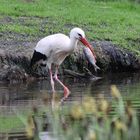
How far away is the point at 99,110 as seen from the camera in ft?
18.0

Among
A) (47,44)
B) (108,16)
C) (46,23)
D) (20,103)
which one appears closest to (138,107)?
(20,103)

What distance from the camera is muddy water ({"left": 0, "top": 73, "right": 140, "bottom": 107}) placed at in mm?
12153

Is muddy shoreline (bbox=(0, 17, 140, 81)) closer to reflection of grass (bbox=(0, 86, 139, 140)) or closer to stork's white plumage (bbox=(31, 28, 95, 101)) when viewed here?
stork's white plumage (bbox=(31, 28, 95, 101))

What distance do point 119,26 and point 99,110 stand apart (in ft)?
48.7

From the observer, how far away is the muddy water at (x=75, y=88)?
1215 cm

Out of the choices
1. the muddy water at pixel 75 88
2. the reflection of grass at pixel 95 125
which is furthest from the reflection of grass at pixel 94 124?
the muddy water at pixel 75 88

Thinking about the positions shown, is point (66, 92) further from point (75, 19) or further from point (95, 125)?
point (95, 125)

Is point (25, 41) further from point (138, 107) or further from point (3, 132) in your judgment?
point (3, 132)

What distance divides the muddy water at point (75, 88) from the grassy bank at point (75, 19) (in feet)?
7.06

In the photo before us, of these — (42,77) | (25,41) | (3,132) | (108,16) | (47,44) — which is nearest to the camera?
(3,132)

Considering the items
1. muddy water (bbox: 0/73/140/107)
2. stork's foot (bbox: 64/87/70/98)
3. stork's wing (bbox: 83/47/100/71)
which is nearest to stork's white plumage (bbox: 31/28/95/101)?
muddy water (bbox: 0/73/140/107)

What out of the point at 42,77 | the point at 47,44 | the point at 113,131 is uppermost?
the point at 113,131

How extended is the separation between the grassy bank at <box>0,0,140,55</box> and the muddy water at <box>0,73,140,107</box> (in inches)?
84.7

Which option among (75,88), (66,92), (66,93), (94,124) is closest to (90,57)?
(75,88)
